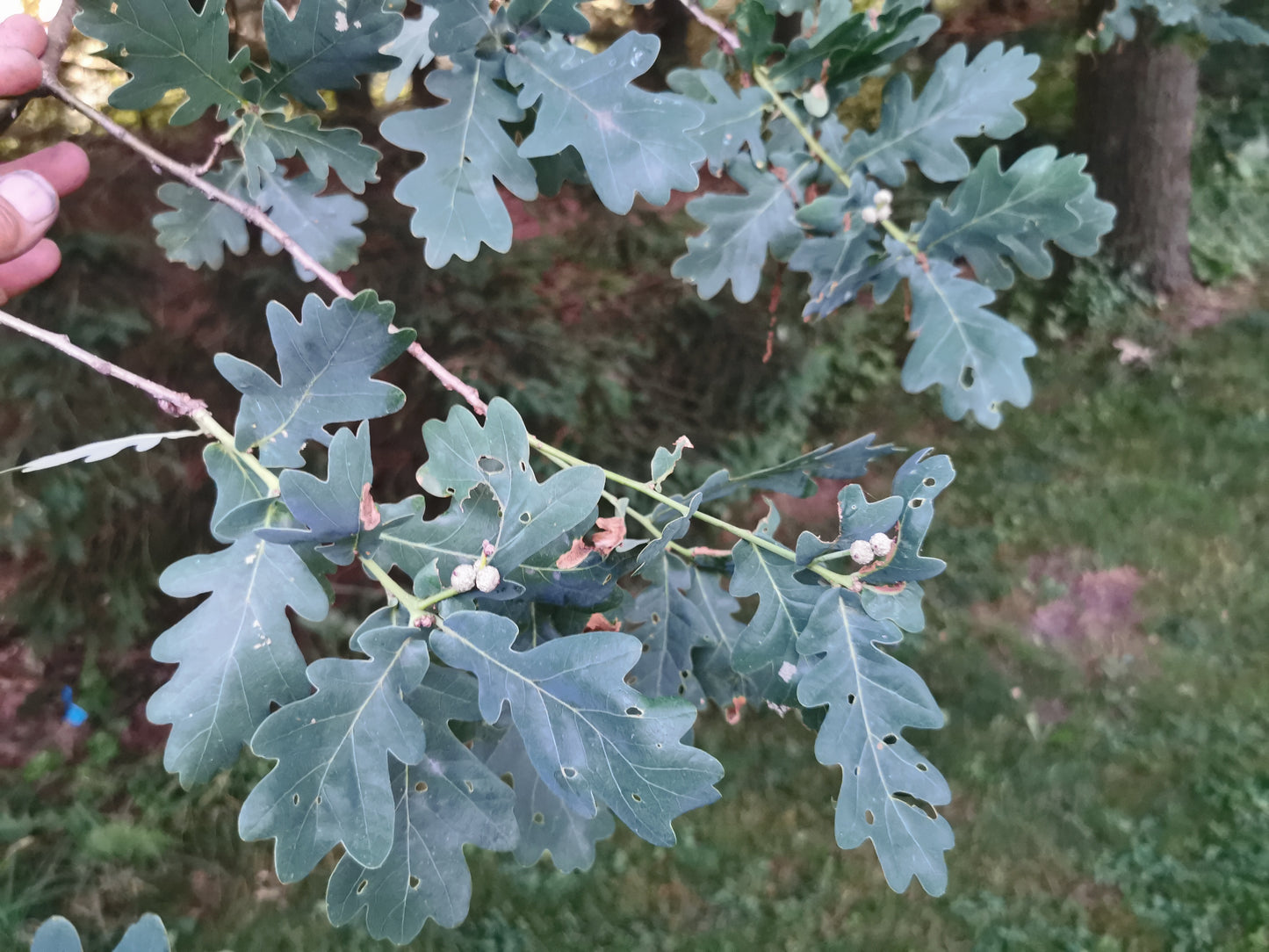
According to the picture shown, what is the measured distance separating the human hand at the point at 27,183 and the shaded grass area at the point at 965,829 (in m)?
1.79

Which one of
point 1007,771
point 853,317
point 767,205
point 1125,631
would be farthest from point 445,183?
point 853,317

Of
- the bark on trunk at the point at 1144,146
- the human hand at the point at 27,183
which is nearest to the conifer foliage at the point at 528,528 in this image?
the human hand at the point at 27,183

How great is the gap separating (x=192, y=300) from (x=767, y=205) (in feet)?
6.85

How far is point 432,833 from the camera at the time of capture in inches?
37.8

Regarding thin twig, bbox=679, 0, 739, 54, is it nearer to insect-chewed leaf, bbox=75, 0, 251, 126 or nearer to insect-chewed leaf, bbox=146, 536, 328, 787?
insect-chewed leaf, bbox=75, 0, 251, 126

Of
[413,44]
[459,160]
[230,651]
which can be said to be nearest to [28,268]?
[413,44]

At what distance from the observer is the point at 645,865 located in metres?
2.54

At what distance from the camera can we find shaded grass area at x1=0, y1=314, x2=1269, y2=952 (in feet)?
7.67

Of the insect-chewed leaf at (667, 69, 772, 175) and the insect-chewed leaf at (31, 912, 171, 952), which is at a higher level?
the insect-chewed leaf at (667, 69, 772, 175)

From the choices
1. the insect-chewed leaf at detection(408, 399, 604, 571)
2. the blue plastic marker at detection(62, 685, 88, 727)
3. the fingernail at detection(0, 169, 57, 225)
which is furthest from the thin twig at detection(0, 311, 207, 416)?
the blue plastic marker at detection(62, 685, 88, 727)

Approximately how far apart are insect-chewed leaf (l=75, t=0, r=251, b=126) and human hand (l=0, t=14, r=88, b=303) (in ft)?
0.61

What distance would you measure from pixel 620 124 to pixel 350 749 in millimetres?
858

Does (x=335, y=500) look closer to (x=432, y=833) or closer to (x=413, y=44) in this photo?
(x=432, y=833)

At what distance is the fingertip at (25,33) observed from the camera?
54.4 inches
